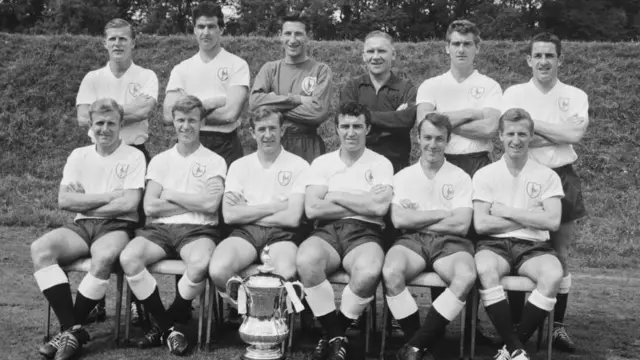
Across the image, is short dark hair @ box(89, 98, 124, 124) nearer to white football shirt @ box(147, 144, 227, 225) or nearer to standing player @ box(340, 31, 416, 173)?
white football shirt @ box(147, 144, 227, 225)

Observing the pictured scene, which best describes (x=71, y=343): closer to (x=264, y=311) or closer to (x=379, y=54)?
(x=264, y=311)

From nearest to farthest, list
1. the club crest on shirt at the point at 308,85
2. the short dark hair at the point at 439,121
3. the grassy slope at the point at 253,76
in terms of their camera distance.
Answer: the short dark hair at the point at 439,121 → the club crest on shirt at the point at 308,85 → the grassy slope at the point at 253,76

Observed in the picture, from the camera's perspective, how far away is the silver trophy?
13.8 ft

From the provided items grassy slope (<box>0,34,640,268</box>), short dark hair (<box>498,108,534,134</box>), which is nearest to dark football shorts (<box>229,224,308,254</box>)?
short dark hair (<box>498,108,534,134</box>)

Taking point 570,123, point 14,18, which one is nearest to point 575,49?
point 570,123

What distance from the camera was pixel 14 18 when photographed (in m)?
23.9

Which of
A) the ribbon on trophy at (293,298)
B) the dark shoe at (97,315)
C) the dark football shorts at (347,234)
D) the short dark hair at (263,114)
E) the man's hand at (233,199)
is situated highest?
the short dark hair at (263,114)

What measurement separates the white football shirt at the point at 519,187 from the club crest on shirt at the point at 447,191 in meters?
0.15

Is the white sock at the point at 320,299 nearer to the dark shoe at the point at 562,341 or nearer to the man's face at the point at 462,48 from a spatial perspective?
the dark shoe at the point at 562,341

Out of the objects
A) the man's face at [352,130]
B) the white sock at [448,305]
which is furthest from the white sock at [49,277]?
the white sock at [448,305]

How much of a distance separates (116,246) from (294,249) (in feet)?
3.86

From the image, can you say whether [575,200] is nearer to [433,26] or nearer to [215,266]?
[215,266]

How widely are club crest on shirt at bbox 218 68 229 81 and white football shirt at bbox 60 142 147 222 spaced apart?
0.96 meters

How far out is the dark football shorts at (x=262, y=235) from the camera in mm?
5062
